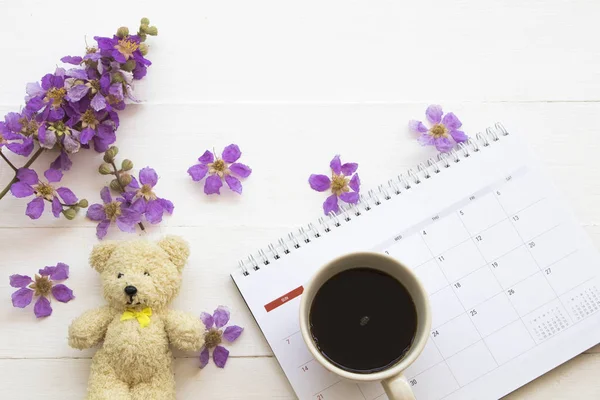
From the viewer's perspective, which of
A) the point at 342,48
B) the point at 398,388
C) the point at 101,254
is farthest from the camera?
the point at 342,48

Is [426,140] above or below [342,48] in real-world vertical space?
below

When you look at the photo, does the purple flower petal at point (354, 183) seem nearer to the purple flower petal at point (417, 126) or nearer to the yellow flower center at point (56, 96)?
the purple flower petal at point (417, 126)

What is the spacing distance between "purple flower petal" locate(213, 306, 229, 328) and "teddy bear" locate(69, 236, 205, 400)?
1.0 inches

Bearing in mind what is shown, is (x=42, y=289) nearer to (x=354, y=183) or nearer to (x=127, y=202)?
(x=127, y=202)

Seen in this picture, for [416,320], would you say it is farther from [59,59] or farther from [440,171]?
[59,59]

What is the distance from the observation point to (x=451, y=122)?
0.95 metres

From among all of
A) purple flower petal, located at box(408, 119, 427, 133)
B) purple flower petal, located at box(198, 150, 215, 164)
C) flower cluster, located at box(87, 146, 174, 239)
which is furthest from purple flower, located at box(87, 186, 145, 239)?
purple flower petal, located at box(408, 119, 427, 133)

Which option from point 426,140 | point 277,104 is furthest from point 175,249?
point 426,140

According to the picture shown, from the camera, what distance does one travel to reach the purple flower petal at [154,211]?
918 mm

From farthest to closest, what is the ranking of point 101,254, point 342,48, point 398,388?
point 342,48
point 101,254
point 398,388

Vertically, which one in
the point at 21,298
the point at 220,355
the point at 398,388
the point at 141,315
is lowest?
the point at 398,388

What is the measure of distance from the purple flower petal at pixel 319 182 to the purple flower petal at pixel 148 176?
21 centimetres

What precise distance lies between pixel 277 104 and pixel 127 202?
0.25 meters

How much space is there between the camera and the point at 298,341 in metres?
0.90
